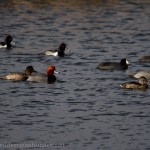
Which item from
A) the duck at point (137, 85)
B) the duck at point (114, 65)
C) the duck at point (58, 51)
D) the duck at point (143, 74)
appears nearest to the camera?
the duck at point (137, 85)

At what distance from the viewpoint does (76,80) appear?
119 feet

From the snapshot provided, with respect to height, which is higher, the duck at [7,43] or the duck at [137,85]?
the duck at [7,43]

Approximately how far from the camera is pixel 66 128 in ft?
93.4

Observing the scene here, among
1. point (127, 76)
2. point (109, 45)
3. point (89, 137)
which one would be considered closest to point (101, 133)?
point (89, 137)

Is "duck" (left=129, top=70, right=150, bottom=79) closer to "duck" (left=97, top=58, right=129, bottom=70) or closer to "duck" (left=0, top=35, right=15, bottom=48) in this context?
"duck" (left=97, top=58, right=129, bottom=70)

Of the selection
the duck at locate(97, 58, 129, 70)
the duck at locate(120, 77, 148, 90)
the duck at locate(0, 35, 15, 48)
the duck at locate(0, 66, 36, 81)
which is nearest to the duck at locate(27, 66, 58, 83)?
the duck at locate(0, 66, 36, 81)

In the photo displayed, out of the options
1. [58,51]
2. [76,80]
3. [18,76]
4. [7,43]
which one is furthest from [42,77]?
[7,43]

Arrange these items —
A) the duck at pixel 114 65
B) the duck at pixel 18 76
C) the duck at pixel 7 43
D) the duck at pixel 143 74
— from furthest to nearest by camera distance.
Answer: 1. the duck at pixel 7 43
2. the duck at pixel 114 65
3. the duck at pixel 143 74
4. the duck at pixel 18 76

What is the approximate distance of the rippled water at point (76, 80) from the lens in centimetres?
2772

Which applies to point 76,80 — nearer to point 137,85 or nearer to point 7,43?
point 137,85

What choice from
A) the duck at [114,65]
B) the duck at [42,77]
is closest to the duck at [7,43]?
the duck at [114,65]

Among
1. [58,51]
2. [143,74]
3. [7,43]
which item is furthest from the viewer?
[7,43]

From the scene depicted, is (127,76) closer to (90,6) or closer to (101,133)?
(101,133)

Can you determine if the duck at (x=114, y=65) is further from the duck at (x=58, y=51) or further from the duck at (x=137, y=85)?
the duck at (x=58, y=51)
